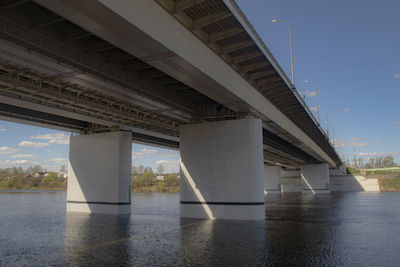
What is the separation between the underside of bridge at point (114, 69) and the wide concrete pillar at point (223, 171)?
1182mm

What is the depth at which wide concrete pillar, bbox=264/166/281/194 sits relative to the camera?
86.2 metres

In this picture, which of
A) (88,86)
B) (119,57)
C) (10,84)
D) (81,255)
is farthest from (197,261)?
(10,84)

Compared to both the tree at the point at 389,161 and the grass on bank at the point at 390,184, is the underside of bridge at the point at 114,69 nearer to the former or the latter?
the grass on bank at the point at 390,184

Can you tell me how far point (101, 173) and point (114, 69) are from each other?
1529cm

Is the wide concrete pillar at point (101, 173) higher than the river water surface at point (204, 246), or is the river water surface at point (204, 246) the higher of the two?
the wide concrete pillar at point (101, 173)

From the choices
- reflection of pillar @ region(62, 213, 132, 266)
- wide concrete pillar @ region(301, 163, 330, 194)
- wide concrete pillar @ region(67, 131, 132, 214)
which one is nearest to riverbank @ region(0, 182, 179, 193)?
wide concrete pillar @ region(301, 163, 330, 194)

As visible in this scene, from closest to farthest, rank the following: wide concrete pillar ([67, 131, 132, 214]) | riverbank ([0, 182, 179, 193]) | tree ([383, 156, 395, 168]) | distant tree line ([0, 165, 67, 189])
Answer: wide concrete pillar ([67, 131, 132, 214]) → riverbank ([0, 182, 179, 193]) → distant tree line ([0, 165, 67, 189]) → tree ([383, 156, 395, 168])

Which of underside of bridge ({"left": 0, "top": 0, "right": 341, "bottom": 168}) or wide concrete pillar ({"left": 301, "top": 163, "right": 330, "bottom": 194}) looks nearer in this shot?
underside of bridge ({"left": 0, "top": 0, "right": 341, "bottom": 168})

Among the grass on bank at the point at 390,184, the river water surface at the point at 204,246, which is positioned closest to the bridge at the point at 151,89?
the river water surface at the point at 204,246

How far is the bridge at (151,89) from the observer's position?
1105 centimetres

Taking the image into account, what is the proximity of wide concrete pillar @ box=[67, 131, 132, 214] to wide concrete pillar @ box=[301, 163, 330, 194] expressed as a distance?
2320 inches

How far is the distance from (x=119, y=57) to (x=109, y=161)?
1527 cm

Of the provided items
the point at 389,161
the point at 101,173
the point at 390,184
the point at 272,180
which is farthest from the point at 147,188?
the point at 389,161

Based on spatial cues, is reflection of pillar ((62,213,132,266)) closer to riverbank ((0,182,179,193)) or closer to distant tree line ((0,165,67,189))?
riverbank ((0,182,179,193))
